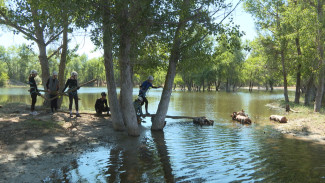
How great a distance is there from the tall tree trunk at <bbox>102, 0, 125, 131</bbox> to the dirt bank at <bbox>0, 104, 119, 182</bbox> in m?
0.54

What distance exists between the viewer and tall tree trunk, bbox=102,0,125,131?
27.4ft

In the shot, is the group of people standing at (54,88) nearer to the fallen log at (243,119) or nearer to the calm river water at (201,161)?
the calm river water at (201,161)

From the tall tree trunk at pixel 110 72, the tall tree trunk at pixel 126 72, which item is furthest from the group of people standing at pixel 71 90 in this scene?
the tall tree trunk at pixel 126 72

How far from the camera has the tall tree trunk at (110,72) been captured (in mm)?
8359

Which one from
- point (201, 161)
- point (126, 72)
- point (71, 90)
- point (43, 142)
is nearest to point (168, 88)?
point (126, 72)

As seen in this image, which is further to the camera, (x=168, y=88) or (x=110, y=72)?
(x=168, y=88)

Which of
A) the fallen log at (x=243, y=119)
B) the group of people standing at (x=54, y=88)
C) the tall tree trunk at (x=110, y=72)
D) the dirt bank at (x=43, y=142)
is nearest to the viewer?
the dirt bank at (x=43, y=142)

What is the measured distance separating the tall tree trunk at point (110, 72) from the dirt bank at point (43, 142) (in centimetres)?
54

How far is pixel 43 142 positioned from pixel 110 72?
3.65 metres

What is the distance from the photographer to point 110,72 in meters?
9.74

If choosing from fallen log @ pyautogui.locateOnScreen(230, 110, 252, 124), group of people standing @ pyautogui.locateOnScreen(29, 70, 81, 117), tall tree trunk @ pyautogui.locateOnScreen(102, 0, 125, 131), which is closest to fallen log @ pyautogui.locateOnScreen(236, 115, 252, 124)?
fallen log @ pyautogui.locateOnScreen(230, 110, 252, 124)

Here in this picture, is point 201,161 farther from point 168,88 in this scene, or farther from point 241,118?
point 241,118

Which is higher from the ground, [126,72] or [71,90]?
[126,72]

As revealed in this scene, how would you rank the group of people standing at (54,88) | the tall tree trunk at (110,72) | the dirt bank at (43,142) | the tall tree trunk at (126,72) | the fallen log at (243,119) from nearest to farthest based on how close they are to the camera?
the dirt bank at (43,142) → the tall tree trunk at (110,72) → the tall tree trunk at (126,72) → the group of people standing at (54,88) → the fallen log at (243,119)
